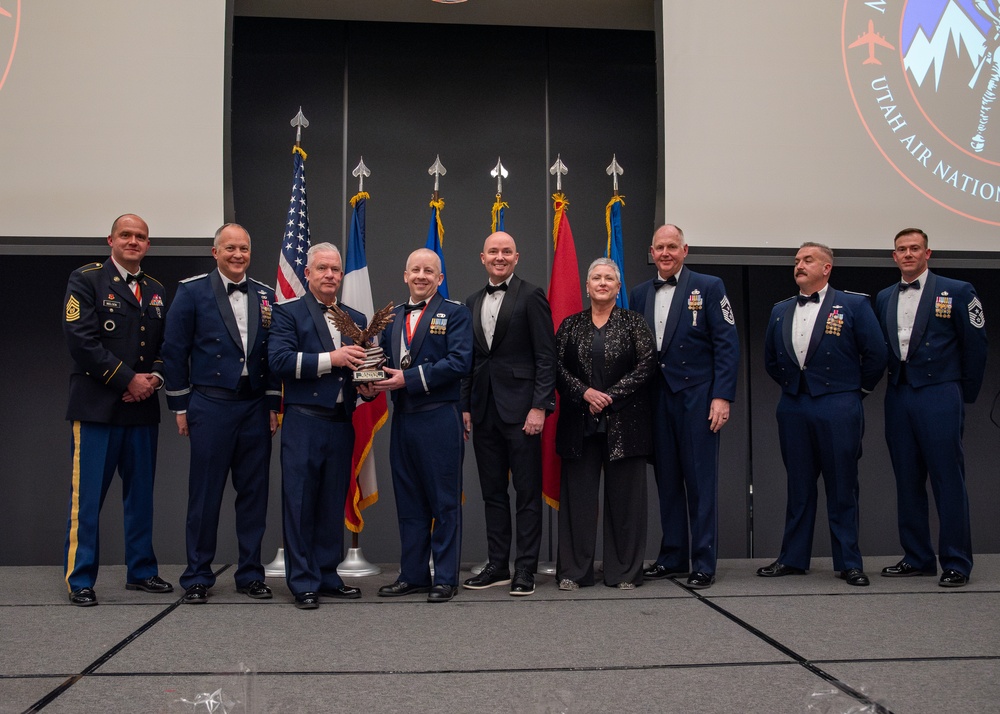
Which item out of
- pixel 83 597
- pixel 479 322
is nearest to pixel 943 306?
pixel 479 322

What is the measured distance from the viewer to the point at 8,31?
449 centimetres

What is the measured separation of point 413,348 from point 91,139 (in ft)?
7.35

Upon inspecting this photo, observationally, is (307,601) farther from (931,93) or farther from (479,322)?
(931,93)

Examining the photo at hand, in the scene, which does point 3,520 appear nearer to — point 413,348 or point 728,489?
point 413,348

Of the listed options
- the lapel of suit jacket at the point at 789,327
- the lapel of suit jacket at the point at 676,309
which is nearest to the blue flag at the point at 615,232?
the lapel of suit jacket at the point at 676,309

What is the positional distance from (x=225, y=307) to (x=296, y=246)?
3.30 feet

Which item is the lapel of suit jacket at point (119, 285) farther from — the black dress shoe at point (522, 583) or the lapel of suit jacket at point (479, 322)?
the black dress shoe at point (522, 583)

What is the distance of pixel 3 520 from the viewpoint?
5.02 metres

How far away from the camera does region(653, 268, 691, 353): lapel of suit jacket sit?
4117 mm

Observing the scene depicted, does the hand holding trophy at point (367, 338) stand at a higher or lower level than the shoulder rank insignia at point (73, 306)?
lower

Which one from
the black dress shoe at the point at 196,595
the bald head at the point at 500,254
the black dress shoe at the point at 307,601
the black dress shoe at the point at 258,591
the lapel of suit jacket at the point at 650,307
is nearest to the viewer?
the black dress shoe at the point at 307,601

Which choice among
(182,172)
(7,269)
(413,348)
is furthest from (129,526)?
(7,269)

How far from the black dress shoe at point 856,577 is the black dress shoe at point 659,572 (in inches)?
31.0

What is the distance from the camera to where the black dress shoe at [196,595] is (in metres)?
3.59
